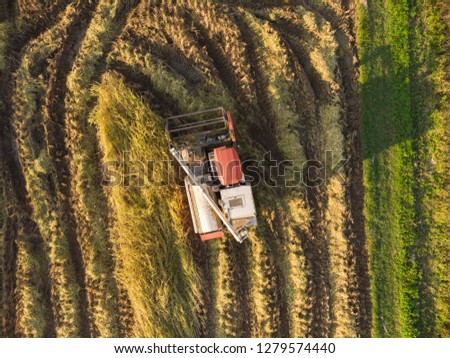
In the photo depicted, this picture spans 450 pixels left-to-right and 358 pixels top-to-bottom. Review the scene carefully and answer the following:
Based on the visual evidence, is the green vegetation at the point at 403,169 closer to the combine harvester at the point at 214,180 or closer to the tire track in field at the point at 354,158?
the tire track in field at the point at 354,158

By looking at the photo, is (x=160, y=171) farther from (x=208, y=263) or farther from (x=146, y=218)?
(x=208, y=263)

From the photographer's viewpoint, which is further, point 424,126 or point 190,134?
point 424,126

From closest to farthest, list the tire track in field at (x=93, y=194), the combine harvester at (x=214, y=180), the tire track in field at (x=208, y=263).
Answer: the combine harvester at (x=214, y=180)
the tire track in field at (x=93, y=194)
the tire track in field at (x=208, y=263)

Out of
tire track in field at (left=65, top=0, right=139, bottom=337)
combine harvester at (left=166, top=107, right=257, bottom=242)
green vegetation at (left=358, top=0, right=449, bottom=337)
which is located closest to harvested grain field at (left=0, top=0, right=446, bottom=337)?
tire track in field at (left=65, top=0, right=139, bottom=337)

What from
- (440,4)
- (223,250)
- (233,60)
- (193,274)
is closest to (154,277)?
(193,274)

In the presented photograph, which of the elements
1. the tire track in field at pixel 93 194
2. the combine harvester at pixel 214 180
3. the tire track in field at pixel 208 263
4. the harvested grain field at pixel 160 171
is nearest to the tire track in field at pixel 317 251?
the harvested grain field at pixel 160 171

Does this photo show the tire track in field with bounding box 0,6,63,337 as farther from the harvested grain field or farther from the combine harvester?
the combine harvester

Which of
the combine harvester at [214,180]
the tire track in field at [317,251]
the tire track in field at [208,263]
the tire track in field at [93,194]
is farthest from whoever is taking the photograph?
the tire track in field at [317,251]

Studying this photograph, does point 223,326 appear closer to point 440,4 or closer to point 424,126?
point 424,126
